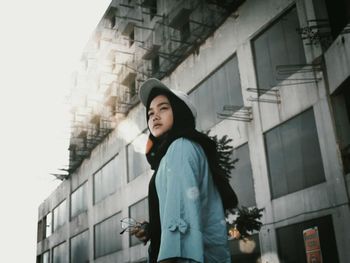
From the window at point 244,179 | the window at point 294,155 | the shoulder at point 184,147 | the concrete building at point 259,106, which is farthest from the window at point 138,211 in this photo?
the shoulder at point 184,147

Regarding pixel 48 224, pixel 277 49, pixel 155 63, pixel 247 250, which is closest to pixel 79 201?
pixel 48 224

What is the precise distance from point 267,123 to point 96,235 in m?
20.9

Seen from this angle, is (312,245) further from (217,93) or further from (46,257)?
(46,257)

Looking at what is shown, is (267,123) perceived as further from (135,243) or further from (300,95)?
(135,243)

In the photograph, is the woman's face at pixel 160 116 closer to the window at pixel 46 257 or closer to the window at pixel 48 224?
the window at pixel 48 224

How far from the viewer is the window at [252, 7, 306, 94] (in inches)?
612

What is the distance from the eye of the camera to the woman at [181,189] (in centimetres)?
192

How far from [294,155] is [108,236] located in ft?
63.8

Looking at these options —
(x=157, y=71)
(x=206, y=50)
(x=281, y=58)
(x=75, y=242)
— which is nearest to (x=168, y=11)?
(x=157, y=71)

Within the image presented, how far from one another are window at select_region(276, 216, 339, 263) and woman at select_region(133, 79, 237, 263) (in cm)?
1168

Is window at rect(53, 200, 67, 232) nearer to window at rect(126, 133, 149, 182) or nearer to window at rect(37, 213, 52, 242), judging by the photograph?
window at rect(37, 213, 52, 242)

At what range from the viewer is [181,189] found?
6.68 feet

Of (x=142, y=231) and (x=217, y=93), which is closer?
(x=142, y=231)

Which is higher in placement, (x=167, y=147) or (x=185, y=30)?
(x=185, y=30)
